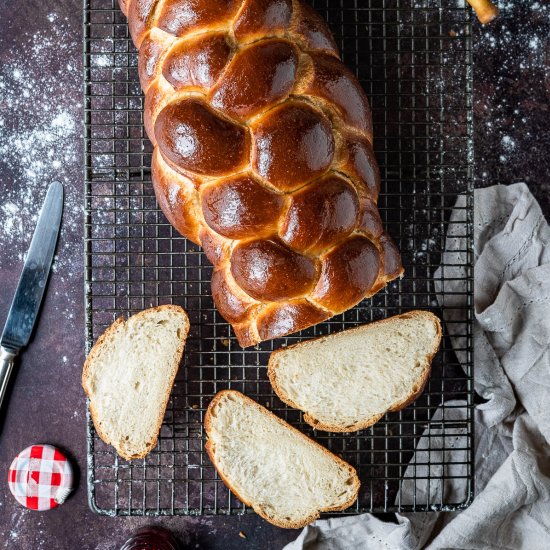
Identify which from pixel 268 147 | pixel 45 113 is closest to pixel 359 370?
pixel 268 147

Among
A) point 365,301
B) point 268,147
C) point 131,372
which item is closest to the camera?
point 268,147

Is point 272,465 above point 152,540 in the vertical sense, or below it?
above

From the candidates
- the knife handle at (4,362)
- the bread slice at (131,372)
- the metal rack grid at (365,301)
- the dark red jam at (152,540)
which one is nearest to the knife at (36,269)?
the knife handle at (4,362)

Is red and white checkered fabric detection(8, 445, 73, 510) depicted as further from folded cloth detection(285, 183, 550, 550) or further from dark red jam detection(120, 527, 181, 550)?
folded cloth detection(285, 183, 550, 550)

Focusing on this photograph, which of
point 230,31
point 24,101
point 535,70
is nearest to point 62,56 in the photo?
point 24,101

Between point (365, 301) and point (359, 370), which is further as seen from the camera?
point (365, 301)

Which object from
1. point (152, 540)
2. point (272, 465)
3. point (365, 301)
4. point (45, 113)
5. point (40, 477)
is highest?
point (45, 113)

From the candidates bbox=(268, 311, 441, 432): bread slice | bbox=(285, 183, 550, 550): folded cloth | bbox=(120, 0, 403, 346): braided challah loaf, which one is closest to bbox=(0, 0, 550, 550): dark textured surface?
bbox=(285, 183, 550, 550): folded cloth

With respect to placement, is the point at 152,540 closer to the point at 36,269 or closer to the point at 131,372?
the point at 131,372

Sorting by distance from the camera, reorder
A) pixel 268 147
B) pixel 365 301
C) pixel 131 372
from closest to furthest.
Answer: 1. pixel 268 147
2. pixel 131 372
3. pixel 365 301

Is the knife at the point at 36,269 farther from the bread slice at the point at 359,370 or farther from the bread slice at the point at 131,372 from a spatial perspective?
the bread slice at the point at 359,370
